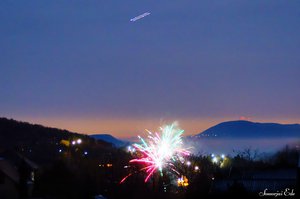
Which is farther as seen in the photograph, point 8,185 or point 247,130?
point 247,130

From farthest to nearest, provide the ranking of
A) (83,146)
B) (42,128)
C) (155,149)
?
1. (42,128)
2. (83,146)
3. (155,149)

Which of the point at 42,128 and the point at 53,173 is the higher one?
the point at 42,128

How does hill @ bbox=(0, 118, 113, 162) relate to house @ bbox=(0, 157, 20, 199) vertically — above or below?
above

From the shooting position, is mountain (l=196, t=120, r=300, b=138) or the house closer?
the house

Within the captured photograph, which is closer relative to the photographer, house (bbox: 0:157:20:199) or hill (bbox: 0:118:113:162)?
house (bbox: 0:157:20:199)

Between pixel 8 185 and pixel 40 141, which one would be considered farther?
pixel 40 141

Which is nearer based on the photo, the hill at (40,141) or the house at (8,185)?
the house at (8,185)

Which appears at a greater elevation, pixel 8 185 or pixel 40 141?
pixel 40 141

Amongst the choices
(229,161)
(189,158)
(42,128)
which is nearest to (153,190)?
(189,158)

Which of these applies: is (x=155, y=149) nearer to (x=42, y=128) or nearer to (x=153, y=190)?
(x=153, y=190)

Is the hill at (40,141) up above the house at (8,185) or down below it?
above

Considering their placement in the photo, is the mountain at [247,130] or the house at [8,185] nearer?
the house at [8,185]
